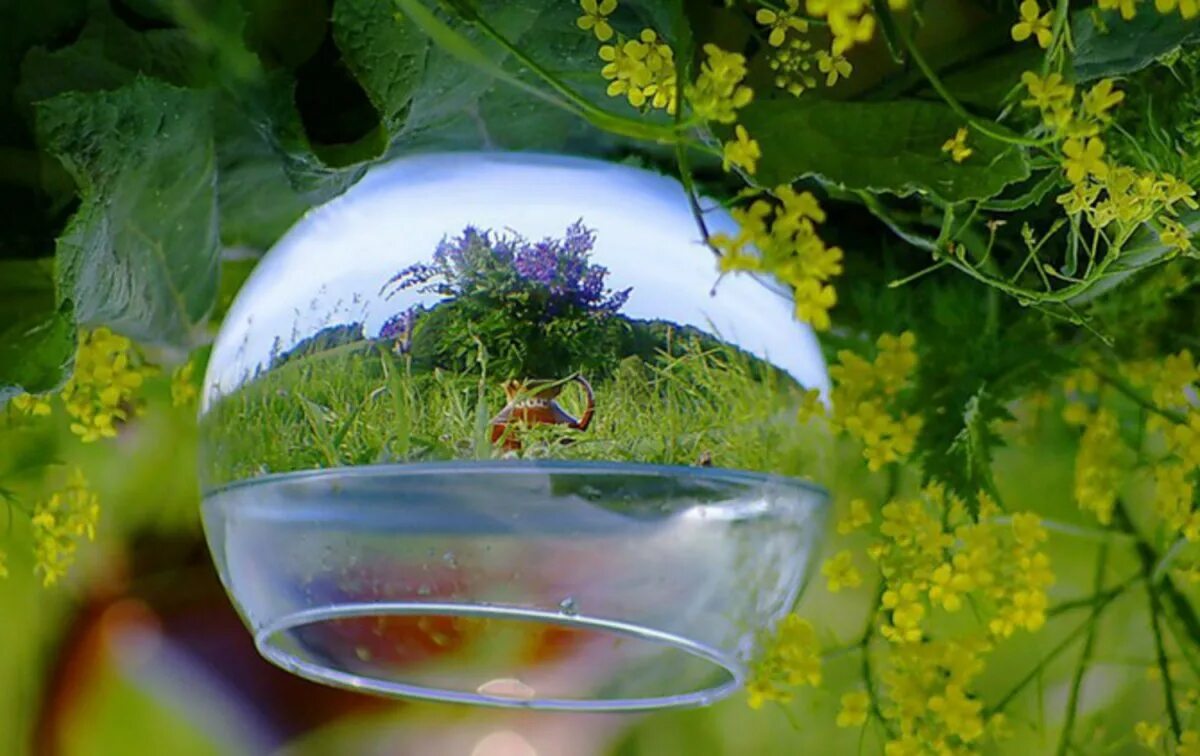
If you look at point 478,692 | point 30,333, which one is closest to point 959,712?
point 478,692

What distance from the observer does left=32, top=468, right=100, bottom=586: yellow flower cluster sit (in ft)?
2.06

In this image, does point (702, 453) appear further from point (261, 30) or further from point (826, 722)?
point (826, 722)

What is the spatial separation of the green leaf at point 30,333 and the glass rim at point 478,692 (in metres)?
0.13

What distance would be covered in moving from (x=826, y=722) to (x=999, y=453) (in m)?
0.22

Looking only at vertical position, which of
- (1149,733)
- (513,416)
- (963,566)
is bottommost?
(1149,733)

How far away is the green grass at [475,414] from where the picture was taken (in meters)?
0.45

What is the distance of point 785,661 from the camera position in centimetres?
56

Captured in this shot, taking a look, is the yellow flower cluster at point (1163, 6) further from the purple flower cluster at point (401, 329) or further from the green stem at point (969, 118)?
the purple flower cluster at point (401, 329)

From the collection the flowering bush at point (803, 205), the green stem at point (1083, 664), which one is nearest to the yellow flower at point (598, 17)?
the flowering bush at point (803, 205)

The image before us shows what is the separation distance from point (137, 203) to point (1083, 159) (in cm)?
35

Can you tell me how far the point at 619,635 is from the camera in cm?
55

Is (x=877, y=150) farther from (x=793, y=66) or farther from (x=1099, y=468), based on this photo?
(x=1099, y=468)

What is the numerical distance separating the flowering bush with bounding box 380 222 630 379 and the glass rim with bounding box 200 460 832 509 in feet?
0.11

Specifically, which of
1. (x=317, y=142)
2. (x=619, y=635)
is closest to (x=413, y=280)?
(x=317, y=142)
